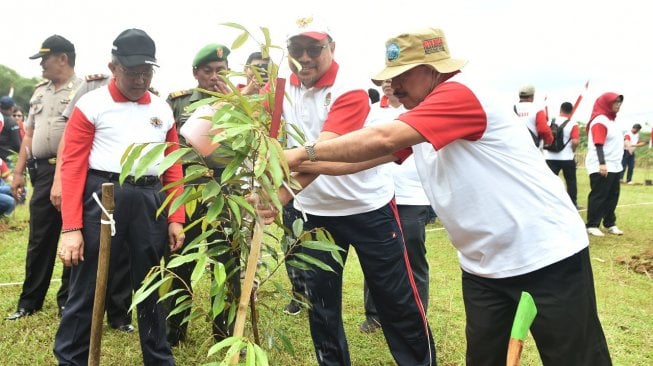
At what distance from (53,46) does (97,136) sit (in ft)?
5.67

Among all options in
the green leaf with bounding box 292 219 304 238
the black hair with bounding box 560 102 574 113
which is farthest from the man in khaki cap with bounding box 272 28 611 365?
the black hair with bounding box 560 102 574 113

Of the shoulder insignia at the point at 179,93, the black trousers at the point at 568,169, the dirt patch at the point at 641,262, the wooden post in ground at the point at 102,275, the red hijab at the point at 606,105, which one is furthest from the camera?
the black trousers at the point at 568,169

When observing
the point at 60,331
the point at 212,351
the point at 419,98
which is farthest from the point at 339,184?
the point at 60,331

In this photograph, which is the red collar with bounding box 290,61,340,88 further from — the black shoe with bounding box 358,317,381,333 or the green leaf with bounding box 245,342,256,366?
the black shoe with bounding box 358,317,381,333

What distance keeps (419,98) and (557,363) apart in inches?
47.4

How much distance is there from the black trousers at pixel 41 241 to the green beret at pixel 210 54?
1510mm

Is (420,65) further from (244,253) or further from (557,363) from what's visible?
(557,363)

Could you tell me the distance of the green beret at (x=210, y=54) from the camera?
11.7 feet

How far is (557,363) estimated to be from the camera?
2156mm

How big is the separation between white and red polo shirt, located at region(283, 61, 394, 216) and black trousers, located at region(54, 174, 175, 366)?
2.74 ft

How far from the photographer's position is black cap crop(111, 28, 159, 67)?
108 inches

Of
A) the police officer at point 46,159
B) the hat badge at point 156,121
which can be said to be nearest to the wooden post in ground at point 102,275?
the hat badge at point 156,121

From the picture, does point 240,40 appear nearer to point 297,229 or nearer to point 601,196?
point 297,229

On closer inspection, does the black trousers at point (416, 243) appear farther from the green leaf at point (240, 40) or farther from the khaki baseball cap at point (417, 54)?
the green leaf at point (240, 40)
